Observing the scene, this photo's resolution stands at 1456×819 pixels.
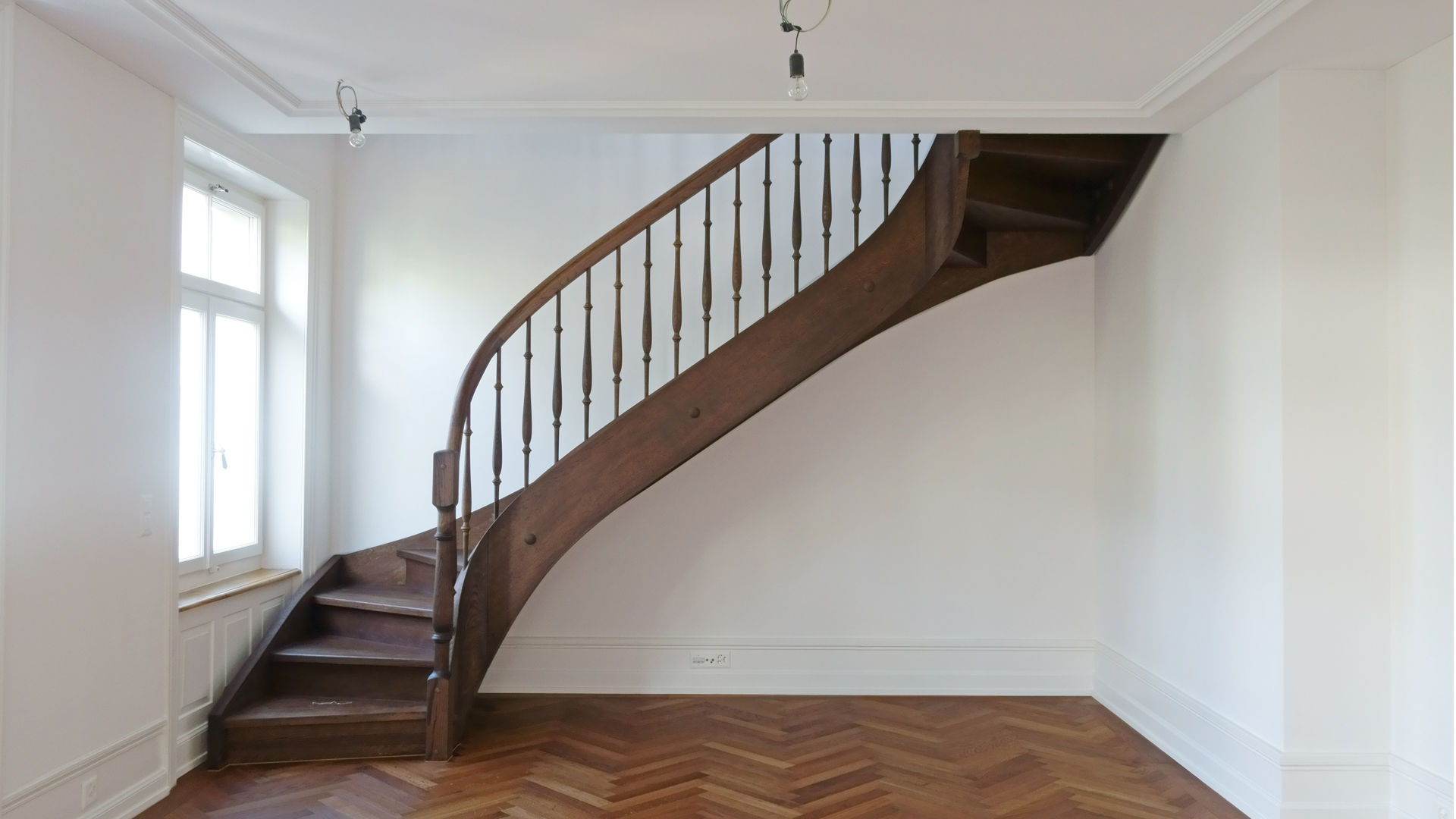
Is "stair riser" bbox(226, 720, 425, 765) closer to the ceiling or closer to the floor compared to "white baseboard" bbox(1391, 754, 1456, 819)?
closer to the floor

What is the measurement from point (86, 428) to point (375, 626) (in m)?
1.50

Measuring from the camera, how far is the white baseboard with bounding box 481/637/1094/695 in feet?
13.8

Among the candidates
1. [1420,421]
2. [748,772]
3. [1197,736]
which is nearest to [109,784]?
[748,772]

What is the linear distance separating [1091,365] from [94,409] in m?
4.31

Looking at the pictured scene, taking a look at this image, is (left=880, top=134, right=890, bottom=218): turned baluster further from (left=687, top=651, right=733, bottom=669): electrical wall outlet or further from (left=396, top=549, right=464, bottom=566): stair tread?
(left=396, top=549, right=464, bottom=566): stair tread

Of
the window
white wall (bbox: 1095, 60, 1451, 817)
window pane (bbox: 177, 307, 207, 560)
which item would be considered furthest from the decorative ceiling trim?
window pane (bbox: 177, 307, 207, 560)

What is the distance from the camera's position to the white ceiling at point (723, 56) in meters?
2.38

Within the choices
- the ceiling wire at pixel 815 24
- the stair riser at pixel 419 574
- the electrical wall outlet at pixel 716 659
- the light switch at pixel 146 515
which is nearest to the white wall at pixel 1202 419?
the ceiling wire at pixel 815 24

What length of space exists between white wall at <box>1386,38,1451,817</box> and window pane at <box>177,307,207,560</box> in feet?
14.9

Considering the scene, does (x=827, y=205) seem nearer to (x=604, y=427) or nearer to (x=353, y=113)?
(x=604, y=427)

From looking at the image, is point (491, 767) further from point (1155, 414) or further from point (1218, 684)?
point (1155, 414)

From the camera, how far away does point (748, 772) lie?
323 centimetres

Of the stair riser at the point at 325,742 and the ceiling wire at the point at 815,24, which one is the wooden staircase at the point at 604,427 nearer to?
the stair riser at the point at 325,742

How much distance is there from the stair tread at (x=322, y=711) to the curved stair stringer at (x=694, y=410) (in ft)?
0.88
